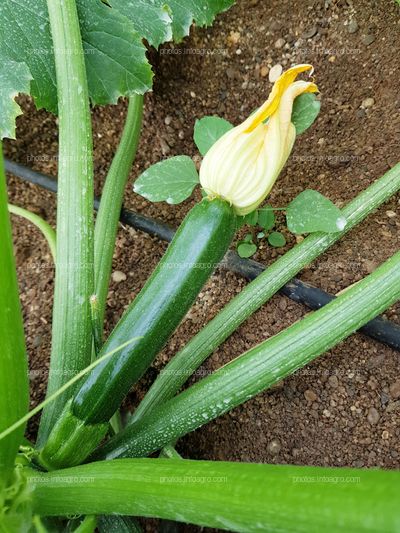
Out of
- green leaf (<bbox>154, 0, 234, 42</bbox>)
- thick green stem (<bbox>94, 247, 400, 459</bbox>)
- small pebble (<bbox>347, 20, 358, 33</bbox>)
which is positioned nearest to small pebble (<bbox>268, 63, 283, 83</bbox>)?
small pebble (<bbox>347, 20, 358, 33</bbox>)

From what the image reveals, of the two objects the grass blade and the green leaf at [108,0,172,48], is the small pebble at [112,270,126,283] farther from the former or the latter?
the green leaf at [108,0,172,48]

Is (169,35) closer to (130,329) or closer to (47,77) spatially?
(47,77)

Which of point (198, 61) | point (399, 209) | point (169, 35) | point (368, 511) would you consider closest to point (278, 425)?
point (399, 209)

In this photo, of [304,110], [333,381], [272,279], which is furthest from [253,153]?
[333,381]

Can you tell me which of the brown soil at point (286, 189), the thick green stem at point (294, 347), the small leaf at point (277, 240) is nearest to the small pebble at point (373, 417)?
the brown soil at point (286, 189)

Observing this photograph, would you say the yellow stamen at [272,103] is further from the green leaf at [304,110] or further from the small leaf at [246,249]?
the small leaf at [246,249]

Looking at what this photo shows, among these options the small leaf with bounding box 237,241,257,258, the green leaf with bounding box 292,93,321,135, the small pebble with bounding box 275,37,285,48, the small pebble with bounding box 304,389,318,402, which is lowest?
the small pebble with bounding box 304,389,318,402

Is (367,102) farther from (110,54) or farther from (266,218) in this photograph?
(110,54)
